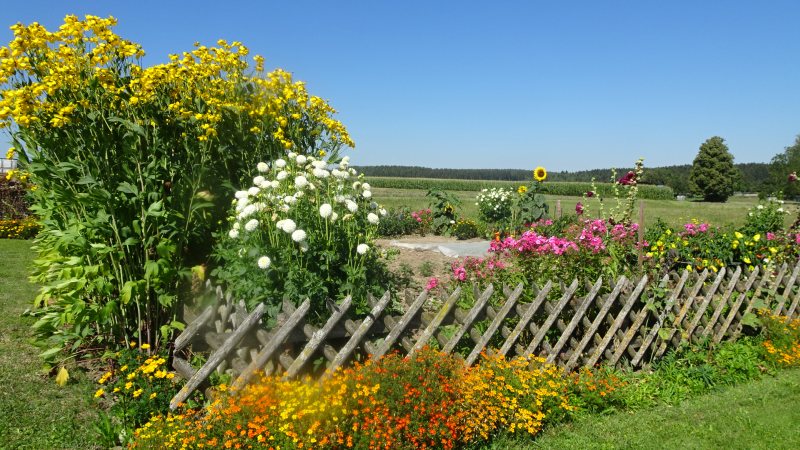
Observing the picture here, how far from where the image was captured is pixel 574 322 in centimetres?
464

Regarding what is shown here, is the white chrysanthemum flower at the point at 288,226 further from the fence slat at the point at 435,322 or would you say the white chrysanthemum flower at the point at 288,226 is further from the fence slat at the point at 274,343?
the fence slat at the point at 435,322

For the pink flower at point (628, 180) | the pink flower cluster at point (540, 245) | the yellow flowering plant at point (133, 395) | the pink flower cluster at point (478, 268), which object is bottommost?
the yellow flowering plant at point (133, 395)

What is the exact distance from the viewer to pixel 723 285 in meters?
5.80

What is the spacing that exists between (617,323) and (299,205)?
2969 mm

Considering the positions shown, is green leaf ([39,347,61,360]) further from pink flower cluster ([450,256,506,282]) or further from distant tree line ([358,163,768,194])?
distant tree line ([358,163,768,194])

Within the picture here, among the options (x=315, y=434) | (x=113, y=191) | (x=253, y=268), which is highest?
(x=113, y=191)

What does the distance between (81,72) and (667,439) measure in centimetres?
504

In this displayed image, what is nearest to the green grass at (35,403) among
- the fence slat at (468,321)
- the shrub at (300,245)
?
the shrub at (300,245)

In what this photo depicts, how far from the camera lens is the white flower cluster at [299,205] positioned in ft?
13.0

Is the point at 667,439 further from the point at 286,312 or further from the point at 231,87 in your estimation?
the point at 231,87

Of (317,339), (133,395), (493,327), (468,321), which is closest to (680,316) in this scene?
(493,327)

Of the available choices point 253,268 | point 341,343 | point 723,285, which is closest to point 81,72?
point 253,268

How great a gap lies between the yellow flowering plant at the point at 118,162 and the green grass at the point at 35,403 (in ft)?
1.02

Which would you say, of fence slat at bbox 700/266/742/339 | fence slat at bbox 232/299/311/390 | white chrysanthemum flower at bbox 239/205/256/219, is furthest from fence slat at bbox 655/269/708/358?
white chrysanthemum flower at bbox 239/205/256/219
